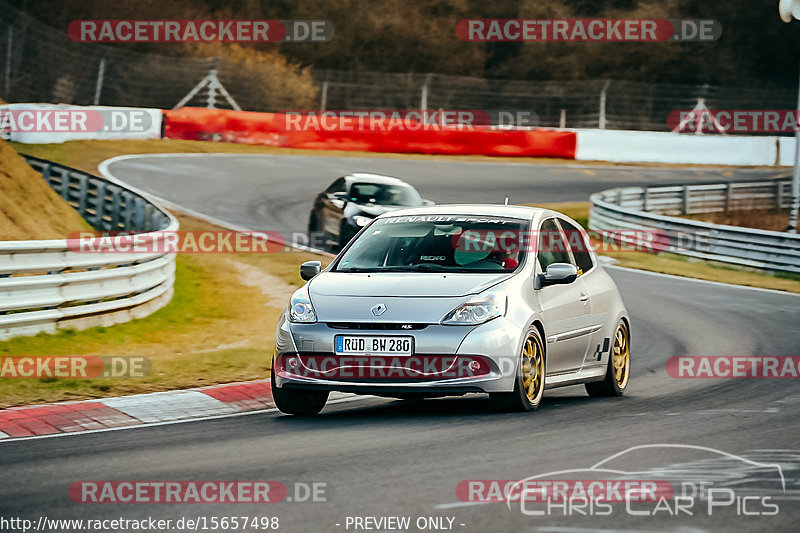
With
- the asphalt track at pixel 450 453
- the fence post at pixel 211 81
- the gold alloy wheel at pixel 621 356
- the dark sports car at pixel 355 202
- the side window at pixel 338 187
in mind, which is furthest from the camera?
the fence post at pixel 211 81

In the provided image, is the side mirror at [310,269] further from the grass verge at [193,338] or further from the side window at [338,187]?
the side window at [338,187]

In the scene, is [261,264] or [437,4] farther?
[437,4]

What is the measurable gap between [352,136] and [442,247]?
29.9 metres

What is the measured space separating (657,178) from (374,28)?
25769 millimetres

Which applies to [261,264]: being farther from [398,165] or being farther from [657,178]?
[657,178]

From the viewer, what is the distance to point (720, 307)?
18.1 meters

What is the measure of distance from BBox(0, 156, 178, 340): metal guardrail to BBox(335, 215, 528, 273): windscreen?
4.07 metres

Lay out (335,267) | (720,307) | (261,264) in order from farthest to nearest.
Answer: (261,264) → (720,307) → (335,267)

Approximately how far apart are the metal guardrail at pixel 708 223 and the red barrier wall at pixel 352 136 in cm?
851

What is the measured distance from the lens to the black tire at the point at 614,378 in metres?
A: 10.5

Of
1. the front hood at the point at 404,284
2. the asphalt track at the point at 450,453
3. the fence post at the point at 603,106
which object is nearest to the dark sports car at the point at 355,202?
the asphalt track at the point at 450,453

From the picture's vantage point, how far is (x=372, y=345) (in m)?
8.63

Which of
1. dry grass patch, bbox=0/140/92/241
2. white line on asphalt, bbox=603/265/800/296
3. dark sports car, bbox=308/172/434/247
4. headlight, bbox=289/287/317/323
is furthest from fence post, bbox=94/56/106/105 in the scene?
headlight, bbox=289/287/317/323

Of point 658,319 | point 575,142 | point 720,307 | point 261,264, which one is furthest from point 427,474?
point 575,142
